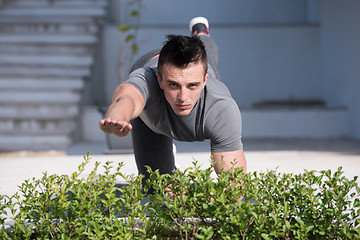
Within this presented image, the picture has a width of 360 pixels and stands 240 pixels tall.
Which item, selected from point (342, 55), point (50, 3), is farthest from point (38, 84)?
point (342, 55)

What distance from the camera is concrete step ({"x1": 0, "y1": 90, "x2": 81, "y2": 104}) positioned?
6.76 meters

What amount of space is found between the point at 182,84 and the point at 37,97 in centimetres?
488

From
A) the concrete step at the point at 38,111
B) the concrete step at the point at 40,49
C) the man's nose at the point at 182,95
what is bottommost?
the man's nose at the point at 182,95

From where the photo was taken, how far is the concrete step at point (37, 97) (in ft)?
22.2

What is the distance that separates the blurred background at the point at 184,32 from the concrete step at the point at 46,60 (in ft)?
0.05

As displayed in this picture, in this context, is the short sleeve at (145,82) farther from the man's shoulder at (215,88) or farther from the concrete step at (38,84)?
the concrete step at (38,84)

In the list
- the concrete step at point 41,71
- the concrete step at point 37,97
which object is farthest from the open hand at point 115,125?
the concrete step at point 41,71

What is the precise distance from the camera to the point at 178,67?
2.38m

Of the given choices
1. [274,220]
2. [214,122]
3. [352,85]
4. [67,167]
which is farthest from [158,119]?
[352,85]

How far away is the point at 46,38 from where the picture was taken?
285 inches

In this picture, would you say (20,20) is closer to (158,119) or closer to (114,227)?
(158,119)

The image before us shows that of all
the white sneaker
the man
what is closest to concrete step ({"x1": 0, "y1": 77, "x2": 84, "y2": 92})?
the white sneaker

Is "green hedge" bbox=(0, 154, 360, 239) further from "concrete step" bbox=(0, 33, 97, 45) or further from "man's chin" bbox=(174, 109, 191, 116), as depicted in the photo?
"concrete step" bbox=(0, 33, 97, 45)

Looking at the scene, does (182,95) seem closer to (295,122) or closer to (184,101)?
(184,101)
